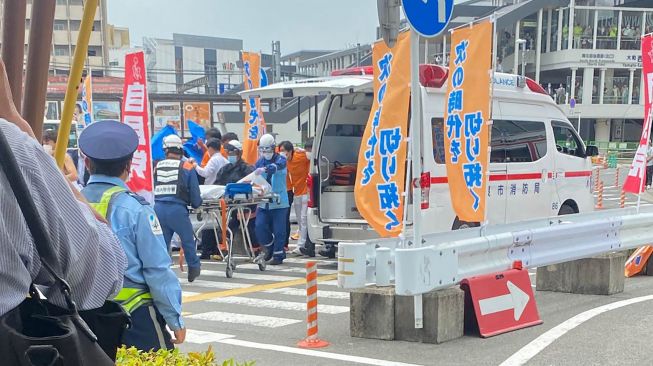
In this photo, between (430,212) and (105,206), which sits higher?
(105,206)

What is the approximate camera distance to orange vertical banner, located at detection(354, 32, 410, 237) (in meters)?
7.55

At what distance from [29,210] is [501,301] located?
5.50m

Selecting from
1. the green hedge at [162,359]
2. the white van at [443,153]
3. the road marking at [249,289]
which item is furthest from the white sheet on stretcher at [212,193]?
the green hedge at [162,359]

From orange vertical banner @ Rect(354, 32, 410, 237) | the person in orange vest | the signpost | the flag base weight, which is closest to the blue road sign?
the signpost

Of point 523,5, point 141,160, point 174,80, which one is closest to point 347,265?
point 141,160

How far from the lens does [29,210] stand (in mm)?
1372

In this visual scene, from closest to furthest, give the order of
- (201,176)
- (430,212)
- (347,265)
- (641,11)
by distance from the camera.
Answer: (347,265), (430,212), (201,176), (641,11)

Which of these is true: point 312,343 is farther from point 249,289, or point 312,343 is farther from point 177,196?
point 177,196

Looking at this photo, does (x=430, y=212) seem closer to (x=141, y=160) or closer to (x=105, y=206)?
(x=141, y=160)

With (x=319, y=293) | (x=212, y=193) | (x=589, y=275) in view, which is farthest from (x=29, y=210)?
(x=212, y=193)

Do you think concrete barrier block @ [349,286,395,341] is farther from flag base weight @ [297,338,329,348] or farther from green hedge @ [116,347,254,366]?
green hedge @ [116,347,254,366]

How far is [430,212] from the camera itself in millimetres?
8734

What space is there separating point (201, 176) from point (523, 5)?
38782 mm

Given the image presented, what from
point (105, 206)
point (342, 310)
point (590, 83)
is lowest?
point (342, 310)
